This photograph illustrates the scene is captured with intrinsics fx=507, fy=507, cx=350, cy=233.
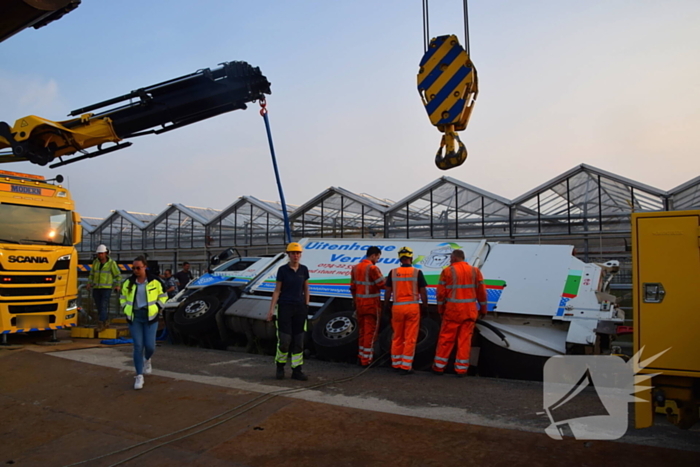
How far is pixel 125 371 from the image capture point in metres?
6.87

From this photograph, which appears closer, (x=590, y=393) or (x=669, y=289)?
(x=669, y=289)

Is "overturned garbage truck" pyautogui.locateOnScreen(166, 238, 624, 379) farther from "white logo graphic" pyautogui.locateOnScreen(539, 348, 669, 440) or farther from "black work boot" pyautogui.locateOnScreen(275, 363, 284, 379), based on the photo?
"black work boot" pyautogui.locateOnScreen(275, 363, 284, 379)

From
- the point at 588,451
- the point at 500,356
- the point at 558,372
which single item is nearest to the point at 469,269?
the point at 500,356

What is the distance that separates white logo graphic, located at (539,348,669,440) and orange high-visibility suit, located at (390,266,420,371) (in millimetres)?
1734

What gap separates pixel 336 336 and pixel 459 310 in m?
2.26

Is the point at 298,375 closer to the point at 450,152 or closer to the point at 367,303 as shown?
the point at 367,303

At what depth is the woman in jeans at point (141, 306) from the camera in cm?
614

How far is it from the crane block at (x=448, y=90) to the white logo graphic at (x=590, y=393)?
296 cm

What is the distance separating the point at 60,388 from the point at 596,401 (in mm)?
6074

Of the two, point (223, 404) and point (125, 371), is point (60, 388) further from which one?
point (223, 404)

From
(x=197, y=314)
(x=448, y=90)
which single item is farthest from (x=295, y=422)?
(x=197, y=314)

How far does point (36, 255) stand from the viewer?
364 inches

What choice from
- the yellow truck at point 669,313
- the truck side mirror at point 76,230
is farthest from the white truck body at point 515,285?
the truck side mirror at point 76,230

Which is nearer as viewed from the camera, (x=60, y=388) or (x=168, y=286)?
(x=60, y=388)
